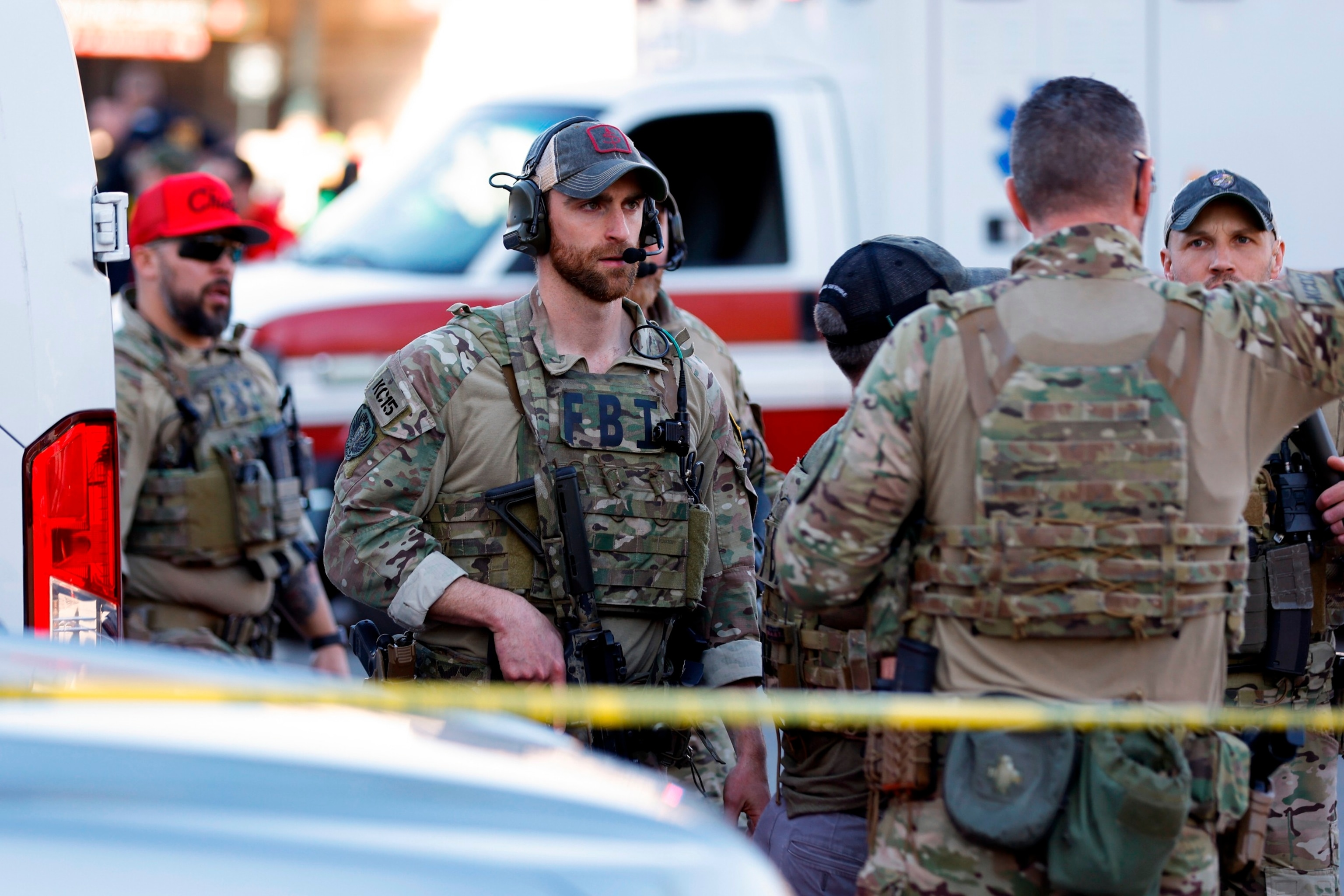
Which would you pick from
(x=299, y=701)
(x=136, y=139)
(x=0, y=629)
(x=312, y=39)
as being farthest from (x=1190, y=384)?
(x=312, y=39)

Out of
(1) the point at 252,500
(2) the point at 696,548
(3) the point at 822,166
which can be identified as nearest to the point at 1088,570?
(2) the point at 696,548

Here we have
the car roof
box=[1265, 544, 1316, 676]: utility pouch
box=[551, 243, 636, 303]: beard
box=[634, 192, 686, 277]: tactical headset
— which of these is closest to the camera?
the car roof

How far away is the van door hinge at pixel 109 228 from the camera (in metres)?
2.99

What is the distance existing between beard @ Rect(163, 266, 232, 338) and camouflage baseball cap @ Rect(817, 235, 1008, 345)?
7.90 ft

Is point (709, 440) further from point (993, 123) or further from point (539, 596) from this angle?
point (993, 123)

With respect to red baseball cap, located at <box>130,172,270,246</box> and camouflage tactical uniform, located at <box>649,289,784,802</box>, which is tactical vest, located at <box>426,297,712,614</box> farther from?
red baseball cap, located at <box>130,172,270,246</box>

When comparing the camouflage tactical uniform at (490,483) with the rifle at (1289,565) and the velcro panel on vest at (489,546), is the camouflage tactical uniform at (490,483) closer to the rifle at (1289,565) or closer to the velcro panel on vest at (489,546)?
the velcro panel on vest at (489,546)

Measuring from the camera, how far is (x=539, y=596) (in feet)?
10.3

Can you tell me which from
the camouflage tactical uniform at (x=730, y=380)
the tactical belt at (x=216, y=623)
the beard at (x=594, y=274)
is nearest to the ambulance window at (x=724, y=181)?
the camouflage tactical uniform at (x=730, y=380)

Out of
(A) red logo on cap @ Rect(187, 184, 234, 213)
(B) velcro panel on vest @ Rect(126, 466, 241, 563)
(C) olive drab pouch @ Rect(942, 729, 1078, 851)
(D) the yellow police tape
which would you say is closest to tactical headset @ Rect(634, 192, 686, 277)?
(D) the yellow police tape

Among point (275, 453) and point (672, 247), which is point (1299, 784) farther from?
point (275, 453)

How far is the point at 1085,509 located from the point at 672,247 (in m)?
2.09

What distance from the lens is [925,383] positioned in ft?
7.97

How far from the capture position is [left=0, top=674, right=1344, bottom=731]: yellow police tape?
1.75 m
